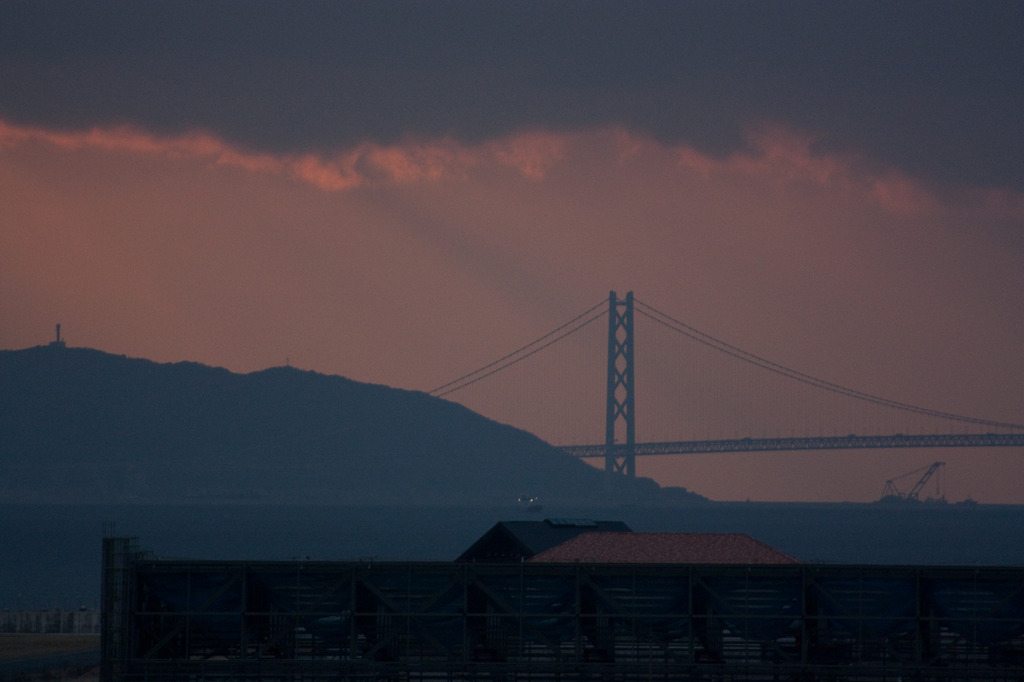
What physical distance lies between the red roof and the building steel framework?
513 cm

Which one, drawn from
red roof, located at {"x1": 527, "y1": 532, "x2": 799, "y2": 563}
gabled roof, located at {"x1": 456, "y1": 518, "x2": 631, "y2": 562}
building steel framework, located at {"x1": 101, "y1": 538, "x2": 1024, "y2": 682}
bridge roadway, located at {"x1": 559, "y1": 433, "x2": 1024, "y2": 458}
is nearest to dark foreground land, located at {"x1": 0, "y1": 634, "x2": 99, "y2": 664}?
gabled roof, located at {"x1": 456, "y1": 518, "x2": 631, "y2": 562}

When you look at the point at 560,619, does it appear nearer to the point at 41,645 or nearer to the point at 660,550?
the point at 660,550

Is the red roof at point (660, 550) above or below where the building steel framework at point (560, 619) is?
above

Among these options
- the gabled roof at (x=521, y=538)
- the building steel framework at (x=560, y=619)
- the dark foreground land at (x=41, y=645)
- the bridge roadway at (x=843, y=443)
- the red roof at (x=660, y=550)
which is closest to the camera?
the building steel framework at (x=560, y=619)

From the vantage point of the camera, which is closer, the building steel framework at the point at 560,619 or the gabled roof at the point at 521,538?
the building steel framework at the point at 560,619

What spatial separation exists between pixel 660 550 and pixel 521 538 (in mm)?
4901

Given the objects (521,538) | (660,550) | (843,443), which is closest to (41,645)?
(521,538)

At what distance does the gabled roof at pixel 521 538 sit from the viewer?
4366 cm

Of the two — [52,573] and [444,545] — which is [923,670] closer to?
[52,573]

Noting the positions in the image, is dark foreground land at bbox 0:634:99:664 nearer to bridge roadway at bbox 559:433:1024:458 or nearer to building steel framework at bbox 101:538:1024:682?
building steel framework at bbox 101:538:1024:682

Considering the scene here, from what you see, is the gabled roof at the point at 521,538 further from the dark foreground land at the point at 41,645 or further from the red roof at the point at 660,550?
the dark foreground land at the point at 41,645

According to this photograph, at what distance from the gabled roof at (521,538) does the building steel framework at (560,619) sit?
7603 millimetres

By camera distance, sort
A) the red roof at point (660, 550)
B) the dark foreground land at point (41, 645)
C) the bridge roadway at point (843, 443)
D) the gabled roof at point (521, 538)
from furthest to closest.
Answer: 1. the bridge roadway at point (843, 443)
2. the dark foreground land at point (41, 645)
3. the gabled roof at point (521, 538)
4. the red roof at point (660, 550)

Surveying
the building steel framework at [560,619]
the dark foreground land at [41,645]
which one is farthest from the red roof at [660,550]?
the dark foreground land at [41,645]
